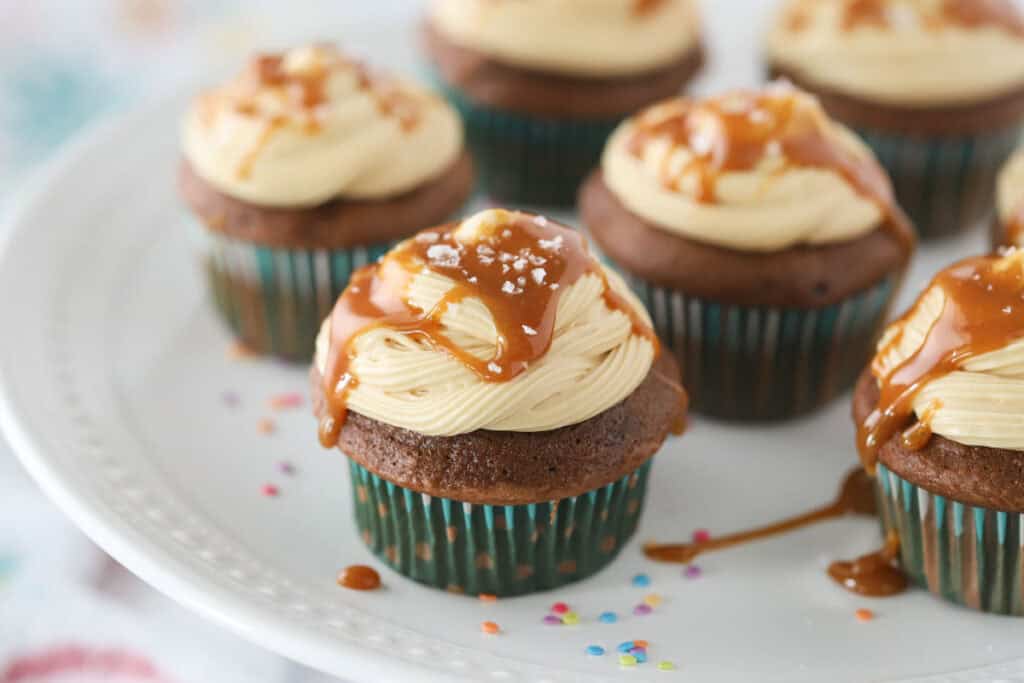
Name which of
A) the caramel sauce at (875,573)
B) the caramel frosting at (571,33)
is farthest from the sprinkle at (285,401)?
the caramel sauce at (875,573)

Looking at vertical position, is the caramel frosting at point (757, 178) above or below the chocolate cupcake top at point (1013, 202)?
above

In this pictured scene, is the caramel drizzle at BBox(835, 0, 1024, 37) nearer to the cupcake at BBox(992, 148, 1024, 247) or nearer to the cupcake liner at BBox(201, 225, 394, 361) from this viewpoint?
the cupcake at BBox(992, 148, 1024, 247)

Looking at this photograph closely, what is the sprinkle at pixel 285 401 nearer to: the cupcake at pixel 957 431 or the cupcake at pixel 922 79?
the cupcake at pixel 957 431

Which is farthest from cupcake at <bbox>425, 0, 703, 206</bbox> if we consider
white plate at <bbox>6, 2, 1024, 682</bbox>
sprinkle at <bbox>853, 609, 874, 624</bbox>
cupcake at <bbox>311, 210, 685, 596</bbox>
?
sprinkle at <bbox>853, 609, 874, 624</bbox>

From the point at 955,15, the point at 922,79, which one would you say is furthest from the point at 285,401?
the point at 955,15

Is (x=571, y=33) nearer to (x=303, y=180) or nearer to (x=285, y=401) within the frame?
(x=303, y=180)
